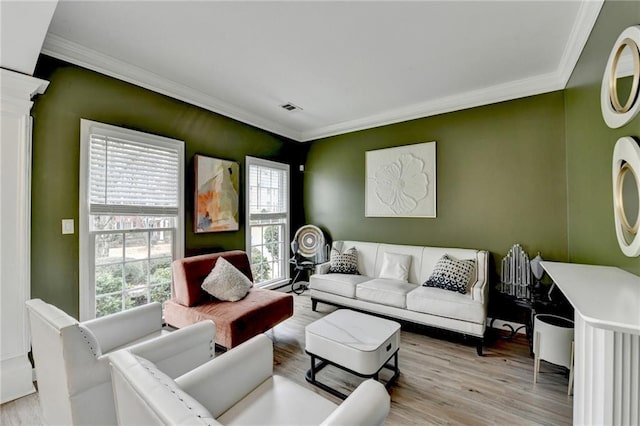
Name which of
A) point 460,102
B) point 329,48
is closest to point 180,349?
point 329,48

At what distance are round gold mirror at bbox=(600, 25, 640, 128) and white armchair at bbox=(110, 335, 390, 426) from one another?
1.89 metres

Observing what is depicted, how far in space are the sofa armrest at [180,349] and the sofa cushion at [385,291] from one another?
6.80ft

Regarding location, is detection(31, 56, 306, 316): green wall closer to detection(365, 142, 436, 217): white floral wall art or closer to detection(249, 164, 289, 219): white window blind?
detection(249, 164, 289, 219): white window blind

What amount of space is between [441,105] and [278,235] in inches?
124

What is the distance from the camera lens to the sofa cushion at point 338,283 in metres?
3.55

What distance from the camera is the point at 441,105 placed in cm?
358

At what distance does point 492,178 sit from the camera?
337 centimetres

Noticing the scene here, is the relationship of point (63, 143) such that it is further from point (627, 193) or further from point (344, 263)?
point (627, 193)

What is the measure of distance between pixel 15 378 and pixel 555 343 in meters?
4.10

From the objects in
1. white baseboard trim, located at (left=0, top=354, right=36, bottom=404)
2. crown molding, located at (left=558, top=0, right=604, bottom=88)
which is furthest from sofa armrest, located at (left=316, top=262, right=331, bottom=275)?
crown molding, located at (left=558, top=0, right=604, bottom=88)

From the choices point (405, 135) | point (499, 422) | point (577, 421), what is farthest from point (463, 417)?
point (405, 135)

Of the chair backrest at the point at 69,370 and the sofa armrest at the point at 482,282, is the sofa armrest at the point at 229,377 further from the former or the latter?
the sofa armrest at the point at 482,282

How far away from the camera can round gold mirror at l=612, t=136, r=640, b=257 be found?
1.35 meters

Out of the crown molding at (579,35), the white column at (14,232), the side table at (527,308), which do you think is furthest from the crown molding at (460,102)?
the white column at (14,232)
